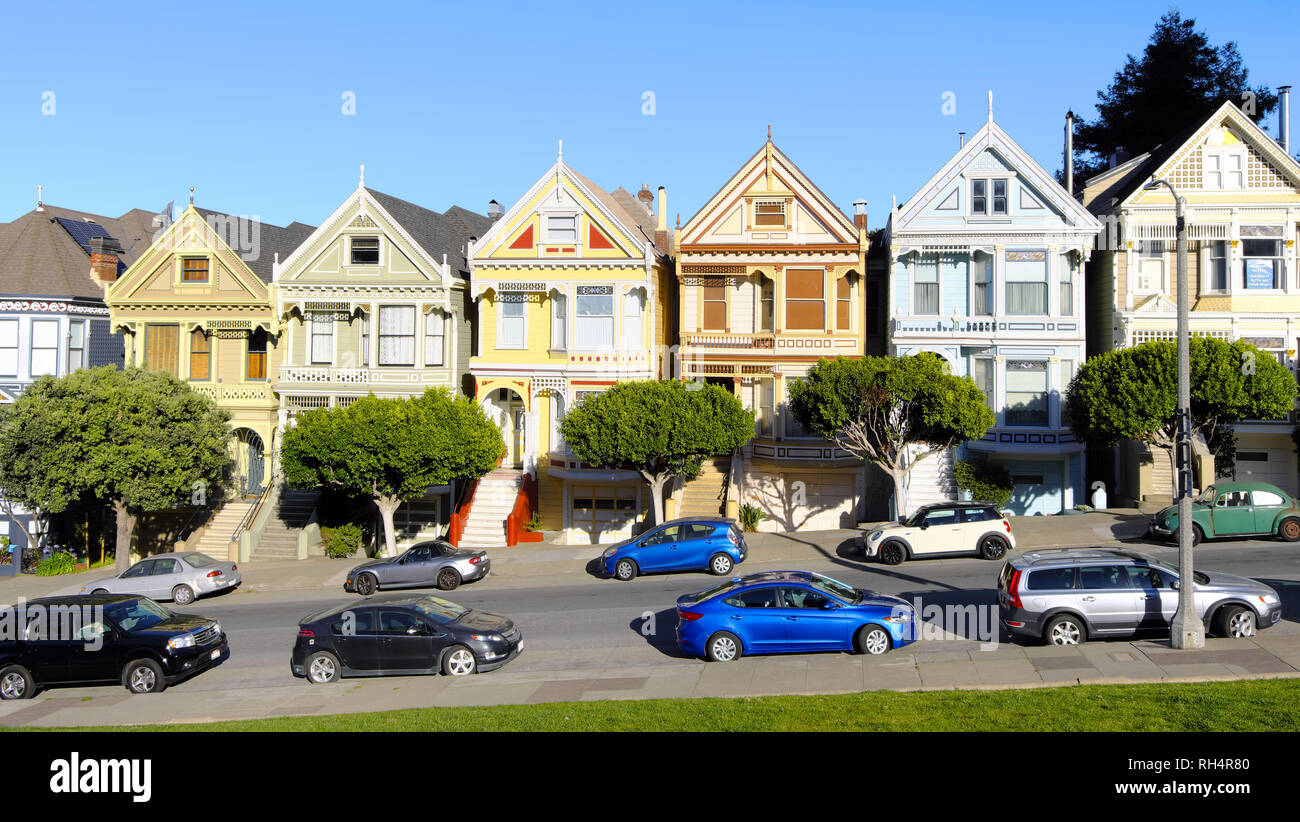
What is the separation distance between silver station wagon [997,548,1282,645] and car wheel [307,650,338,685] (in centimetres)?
1225

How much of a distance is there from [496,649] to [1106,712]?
10446 mm

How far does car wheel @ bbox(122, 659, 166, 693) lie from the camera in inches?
756

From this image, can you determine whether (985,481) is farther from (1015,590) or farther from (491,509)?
(491,509)

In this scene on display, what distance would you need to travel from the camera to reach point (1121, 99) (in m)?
58.0

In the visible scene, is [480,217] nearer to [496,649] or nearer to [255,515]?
[255,515]

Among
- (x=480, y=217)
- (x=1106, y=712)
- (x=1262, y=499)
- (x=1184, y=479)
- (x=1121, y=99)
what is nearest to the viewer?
(x=1106, y=712)

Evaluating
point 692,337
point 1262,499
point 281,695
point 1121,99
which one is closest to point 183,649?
point 281,695

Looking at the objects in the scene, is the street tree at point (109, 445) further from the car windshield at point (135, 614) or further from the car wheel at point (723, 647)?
the car wheel at point (723, 647)

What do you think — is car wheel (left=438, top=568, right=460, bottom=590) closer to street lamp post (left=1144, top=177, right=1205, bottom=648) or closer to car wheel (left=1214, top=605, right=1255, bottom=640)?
street lamp post (left=1144, top=177, right=1205, bottom=648)

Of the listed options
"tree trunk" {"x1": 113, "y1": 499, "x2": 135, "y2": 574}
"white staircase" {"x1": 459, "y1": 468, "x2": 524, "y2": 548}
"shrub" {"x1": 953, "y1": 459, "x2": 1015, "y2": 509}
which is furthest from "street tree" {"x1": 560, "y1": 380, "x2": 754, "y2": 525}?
"tree trunk" {"x1": 113, "y1": 499, "x2": 135, "y2": 574}

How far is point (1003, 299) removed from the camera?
33.2 meters

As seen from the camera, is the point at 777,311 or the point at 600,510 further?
the point at 600,510

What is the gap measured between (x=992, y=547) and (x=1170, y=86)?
42.0 m

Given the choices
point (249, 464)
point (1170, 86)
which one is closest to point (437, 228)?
point (249, 464)
